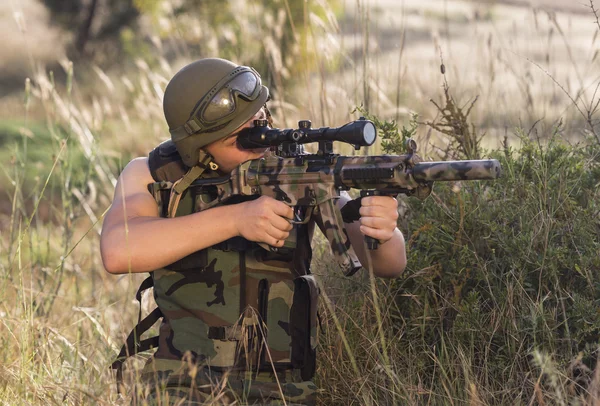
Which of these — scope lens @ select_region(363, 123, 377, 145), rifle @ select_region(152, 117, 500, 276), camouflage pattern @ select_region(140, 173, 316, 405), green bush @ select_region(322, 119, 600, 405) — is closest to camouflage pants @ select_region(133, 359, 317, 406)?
camouflage pattern @ select_region(140, 173, 316, 405)

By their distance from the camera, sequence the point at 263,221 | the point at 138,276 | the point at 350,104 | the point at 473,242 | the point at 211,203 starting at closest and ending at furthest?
the point at 263,221
the point at 211,203
the point at 473,242
the point at 350,104
the point at 138,276

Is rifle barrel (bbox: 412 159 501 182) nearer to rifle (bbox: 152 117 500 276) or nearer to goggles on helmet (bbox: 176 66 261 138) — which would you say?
rifle (bbox: 152 117 500 276)

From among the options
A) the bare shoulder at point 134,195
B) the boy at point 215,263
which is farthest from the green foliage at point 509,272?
the bare shoulder at point 134,195

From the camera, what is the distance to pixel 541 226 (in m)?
3.25

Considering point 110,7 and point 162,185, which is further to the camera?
point 110,7

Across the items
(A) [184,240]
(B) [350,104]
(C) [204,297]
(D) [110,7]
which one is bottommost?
(C) [204,297]

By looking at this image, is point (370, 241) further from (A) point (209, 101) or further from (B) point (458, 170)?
(A) point (209, 101)

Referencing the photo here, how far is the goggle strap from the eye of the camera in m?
2.99

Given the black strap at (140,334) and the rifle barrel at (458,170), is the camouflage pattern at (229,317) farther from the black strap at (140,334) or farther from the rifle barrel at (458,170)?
the rifle barrel at (458,170)

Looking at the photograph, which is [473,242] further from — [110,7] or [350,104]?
[110,7]

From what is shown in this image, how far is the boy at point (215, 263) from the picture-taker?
2.88 m

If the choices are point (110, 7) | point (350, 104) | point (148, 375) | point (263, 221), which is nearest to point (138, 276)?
point (350, 104)

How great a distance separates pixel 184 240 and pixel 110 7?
16122mm

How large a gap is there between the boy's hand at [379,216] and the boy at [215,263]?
22 cm
